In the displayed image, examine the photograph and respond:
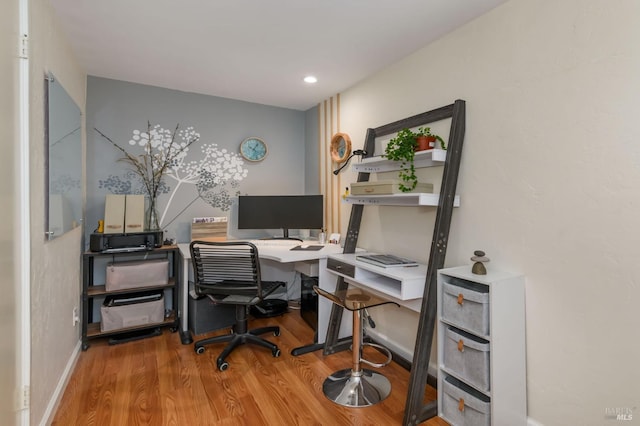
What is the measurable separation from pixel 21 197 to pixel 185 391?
1406mm

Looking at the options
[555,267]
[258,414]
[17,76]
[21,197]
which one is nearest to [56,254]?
[21,197]

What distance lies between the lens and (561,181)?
1.55 meters

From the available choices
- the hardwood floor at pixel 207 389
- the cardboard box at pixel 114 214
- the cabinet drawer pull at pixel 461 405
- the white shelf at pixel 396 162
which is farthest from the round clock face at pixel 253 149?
the cabinet drawer pull at pixel 461 405

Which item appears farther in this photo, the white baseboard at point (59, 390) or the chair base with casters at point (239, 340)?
the chair base with casters at point (239, 340)

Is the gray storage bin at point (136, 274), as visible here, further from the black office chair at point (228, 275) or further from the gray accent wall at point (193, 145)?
the black office chair at point (228, 275)

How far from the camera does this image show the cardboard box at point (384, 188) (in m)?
2.13

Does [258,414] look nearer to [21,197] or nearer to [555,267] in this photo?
[21,197]

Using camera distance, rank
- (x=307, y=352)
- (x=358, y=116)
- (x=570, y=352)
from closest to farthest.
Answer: (x=570, y=352) < (x=307, y=352) < (x=358, y=116)

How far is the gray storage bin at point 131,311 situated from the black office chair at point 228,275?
0.56 m

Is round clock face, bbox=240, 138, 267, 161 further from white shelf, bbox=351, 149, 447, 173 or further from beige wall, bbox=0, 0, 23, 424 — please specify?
beige wall, bbox=0, 0, 23, 424

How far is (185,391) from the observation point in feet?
6.70

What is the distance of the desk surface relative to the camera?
247cm

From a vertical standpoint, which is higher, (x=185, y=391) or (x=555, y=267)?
(x=555, y=267)

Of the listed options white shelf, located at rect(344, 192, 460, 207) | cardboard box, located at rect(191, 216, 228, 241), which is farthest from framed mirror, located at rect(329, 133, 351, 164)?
cardboard box, located at rect(191, 216, 228, 241)
